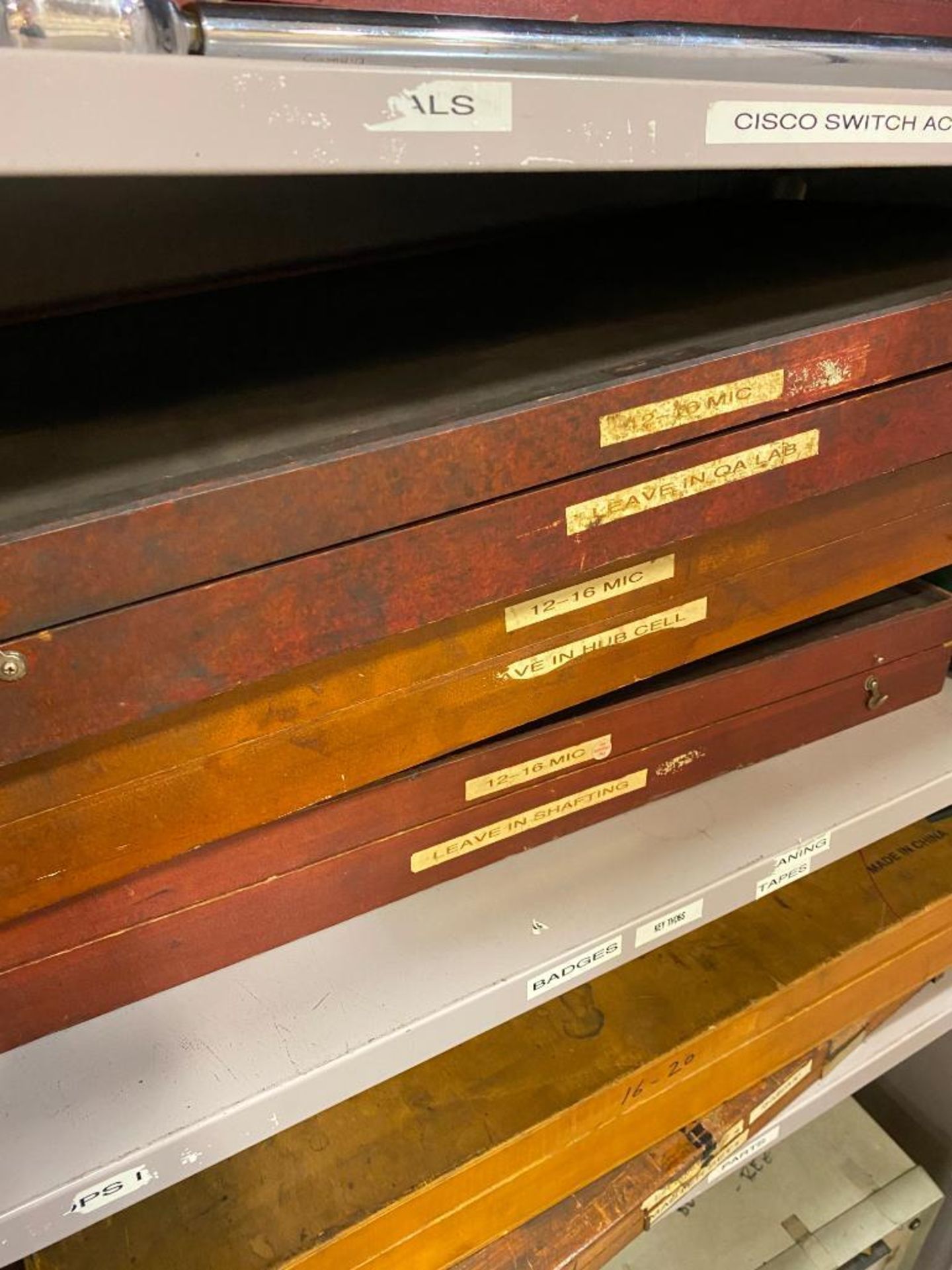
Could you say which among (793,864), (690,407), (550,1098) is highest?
(690,407)

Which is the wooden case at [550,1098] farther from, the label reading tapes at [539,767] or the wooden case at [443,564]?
the wooden case at [443,564]

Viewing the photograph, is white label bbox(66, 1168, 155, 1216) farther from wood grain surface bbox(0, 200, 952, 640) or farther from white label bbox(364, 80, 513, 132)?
white label bbox(364, 80, 513, 132)

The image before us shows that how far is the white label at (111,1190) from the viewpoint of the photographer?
0.41 meters

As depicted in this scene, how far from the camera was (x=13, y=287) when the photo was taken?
1.85 feet

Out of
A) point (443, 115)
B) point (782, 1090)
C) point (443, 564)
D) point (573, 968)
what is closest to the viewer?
point (443, 115)

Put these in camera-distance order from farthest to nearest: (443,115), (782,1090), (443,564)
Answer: (782,1090) → (443,564) → (443,115)

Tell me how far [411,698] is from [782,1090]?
0.51m

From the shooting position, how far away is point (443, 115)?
27 centimetres

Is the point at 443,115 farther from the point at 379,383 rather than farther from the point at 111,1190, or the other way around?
the point at 111,1190

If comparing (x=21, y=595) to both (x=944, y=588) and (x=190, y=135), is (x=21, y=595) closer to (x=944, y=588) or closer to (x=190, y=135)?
(x=190, y=135)

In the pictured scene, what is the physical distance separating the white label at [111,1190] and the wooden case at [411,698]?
125 mm

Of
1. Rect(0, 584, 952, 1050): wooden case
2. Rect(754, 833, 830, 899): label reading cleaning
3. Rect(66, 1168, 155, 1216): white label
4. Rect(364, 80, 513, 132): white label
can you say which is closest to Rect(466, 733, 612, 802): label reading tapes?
Rect(0, 584, 952, 1050): wooden case

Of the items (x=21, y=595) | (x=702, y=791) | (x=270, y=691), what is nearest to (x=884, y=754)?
(x=702, y=791)

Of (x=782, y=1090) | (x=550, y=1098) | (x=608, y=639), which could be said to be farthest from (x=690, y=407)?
(x=782, y=1090)
